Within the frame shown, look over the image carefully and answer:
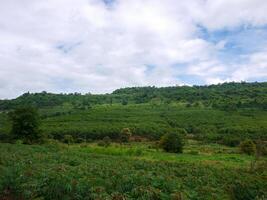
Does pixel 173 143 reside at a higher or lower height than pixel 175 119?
lower

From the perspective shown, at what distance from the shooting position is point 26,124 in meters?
60.1

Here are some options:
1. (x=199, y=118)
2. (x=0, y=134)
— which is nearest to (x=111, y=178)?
(x=0, y=134)

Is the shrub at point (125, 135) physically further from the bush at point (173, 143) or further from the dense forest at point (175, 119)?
the bush at point (173, 143)

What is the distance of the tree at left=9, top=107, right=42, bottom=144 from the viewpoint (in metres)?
60.2

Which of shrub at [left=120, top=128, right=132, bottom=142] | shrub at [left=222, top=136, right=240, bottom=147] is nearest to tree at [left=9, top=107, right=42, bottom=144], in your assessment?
shrub at [left=120, top=128, right=132, bottom=142]

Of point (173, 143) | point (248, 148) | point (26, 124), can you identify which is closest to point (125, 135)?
point (173, 143)

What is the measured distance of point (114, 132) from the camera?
9525cm

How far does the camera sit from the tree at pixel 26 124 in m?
60.2

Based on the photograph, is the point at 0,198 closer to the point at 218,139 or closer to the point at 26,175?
the point at 26,175

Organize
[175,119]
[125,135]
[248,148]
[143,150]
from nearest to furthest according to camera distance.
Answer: [143,150], [248,148], [125,135], [175,119]

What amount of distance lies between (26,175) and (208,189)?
861cm

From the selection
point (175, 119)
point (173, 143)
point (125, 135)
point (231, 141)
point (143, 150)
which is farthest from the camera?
point (175, 119)

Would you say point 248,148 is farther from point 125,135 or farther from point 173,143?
point 125,135

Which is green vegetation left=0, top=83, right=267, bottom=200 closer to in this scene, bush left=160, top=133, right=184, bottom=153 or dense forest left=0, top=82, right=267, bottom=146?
bush left=160, top=133, right=184, bottom=153
